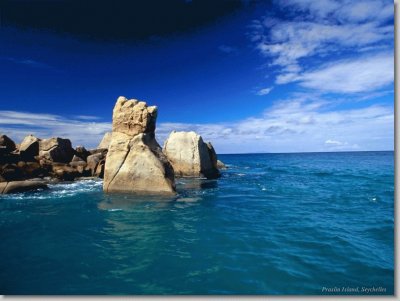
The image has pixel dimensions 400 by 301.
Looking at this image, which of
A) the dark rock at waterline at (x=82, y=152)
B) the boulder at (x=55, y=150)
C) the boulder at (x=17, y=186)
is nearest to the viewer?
the boulder at (x=17, y=186)

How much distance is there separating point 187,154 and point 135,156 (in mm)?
11986

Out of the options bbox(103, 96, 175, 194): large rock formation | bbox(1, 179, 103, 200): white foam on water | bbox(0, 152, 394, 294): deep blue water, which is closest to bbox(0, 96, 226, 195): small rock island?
bbox(103, 96, 175, 194): large rock formation

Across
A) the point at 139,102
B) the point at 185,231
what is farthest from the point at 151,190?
the point at 185,231

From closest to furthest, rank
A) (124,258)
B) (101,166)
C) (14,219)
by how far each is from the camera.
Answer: (124,258)
(14,219)
(101,166)

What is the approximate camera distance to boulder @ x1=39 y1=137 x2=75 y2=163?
28.6 m

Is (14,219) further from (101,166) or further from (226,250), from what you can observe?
(101,166)

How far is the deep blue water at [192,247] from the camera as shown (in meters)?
6.78

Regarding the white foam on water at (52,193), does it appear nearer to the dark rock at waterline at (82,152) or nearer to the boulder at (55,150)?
the boulder at (55,150)

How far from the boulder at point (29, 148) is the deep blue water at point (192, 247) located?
43.0 feet

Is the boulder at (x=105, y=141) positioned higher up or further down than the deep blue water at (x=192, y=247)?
higher up

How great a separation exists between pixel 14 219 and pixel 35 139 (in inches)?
745

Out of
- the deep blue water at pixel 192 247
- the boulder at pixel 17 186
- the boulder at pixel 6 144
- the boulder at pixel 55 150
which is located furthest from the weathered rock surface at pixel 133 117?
the boulder at pixel 6 144

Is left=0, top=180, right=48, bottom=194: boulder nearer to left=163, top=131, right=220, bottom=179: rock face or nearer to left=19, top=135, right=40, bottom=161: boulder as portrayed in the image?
left=19, top=135, right=40, bottom=161: boulder

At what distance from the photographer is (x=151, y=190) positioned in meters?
18.5
